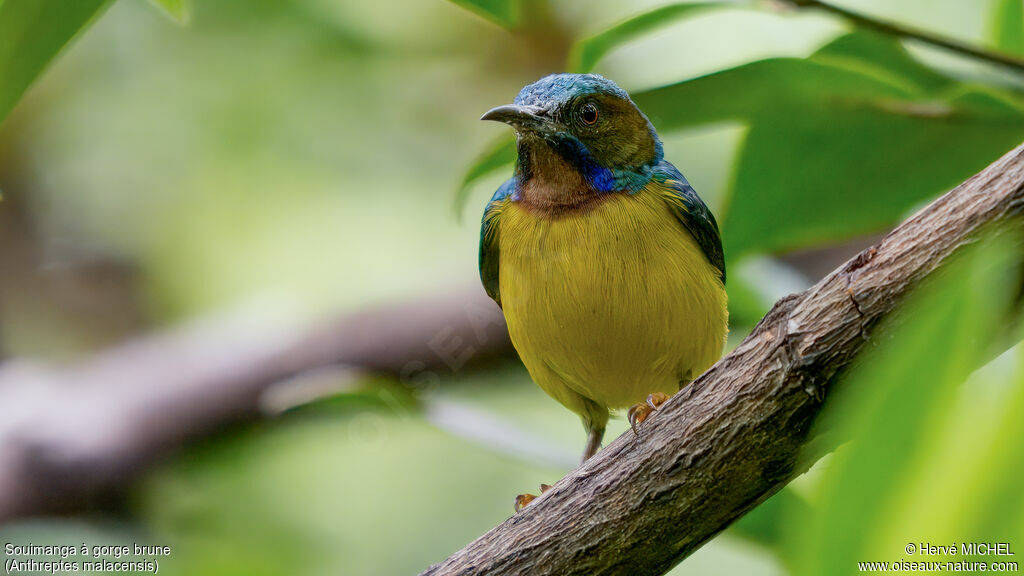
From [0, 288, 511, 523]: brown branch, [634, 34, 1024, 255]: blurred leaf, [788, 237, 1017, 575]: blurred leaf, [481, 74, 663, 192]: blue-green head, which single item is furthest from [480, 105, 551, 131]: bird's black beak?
[0, 288, 511, 523]: brown branch

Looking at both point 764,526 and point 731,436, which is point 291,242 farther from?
point 731,436

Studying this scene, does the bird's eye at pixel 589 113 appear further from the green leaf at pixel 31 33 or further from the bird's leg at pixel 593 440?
the green leaf at pixel 31 33

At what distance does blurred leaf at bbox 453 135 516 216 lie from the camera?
2840mm

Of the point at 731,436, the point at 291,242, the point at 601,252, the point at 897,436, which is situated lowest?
the point at 897,436

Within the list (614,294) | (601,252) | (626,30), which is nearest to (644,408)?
(614,294)

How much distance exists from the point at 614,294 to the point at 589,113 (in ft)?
2.00

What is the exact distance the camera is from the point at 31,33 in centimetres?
183

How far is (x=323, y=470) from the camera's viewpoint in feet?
19.5

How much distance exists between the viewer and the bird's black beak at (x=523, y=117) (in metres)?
2.87

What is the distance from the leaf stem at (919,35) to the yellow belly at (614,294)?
31.4 inches

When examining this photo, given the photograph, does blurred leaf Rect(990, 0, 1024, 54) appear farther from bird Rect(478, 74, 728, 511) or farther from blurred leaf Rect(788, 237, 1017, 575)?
blurred leaf Rect(788, 237, 1017, 575)

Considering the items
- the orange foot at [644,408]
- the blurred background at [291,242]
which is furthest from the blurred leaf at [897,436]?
the blurred background at [291,242]

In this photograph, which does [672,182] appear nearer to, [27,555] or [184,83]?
[27,555]

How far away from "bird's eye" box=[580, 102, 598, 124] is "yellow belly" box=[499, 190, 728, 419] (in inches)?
10.5
